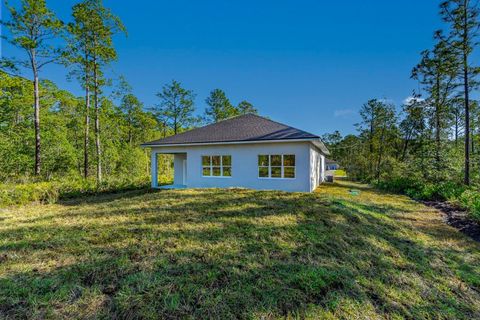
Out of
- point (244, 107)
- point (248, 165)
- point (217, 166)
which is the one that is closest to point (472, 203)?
point (248, 165)

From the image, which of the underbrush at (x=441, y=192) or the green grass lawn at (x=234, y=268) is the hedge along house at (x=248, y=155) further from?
the underbrush at (x=441, y=192)

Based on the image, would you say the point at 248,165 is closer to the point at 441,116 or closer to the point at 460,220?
the point at 460,220

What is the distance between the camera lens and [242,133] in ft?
40.2

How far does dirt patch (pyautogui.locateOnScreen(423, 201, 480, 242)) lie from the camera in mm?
6186

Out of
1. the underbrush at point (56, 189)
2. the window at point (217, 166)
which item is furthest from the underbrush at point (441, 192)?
the underbrush at point (56, 189)

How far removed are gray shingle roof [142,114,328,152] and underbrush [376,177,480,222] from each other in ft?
19.5

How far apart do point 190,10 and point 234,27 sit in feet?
8.91

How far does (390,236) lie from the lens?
5328 mm

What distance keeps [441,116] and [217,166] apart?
16.8 meters

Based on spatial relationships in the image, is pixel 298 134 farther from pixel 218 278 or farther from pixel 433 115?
pixel 433 115

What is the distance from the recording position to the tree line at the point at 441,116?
11312mm

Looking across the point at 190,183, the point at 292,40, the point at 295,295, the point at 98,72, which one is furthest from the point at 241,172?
the point at 98,72

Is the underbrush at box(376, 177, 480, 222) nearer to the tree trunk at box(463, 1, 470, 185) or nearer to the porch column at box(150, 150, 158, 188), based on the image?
the tree trunk at box(463, 1, 470, 185)

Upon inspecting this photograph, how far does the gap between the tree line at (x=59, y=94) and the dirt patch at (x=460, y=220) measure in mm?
16871
